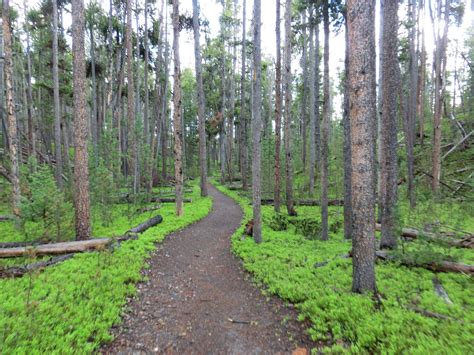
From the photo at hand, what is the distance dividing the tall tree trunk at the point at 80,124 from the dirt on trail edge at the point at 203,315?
265cm

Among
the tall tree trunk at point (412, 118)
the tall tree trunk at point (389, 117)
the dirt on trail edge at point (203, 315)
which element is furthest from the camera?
the tall tree trunk at point (412, 118)

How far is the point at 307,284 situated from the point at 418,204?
1104 cm

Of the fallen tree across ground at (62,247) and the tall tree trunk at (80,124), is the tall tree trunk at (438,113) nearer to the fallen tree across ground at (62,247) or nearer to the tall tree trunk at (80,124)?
the fallen tree across ground at (62,247)

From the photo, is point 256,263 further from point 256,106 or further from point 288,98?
point 288,98

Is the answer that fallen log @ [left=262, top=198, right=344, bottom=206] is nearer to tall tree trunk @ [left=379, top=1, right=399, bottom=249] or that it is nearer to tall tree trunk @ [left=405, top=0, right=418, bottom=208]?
tall tree trunk @ [left=405, top=0, right=418, bottom=208]

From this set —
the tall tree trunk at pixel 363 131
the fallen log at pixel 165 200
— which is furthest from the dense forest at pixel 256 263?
the fallen log at pixel 165 200

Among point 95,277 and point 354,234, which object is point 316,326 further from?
point 95,277

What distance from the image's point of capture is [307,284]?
5094mm

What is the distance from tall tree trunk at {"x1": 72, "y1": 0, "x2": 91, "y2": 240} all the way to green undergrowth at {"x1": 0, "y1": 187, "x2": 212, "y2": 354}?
160cm

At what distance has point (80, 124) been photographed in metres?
7.47

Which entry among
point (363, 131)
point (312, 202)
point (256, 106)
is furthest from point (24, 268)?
point (312, 202)

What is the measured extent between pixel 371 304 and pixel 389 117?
4782 mm

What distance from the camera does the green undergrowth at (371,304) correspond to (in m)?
3.20

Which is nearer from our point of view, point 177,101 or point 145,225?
point 145,225
